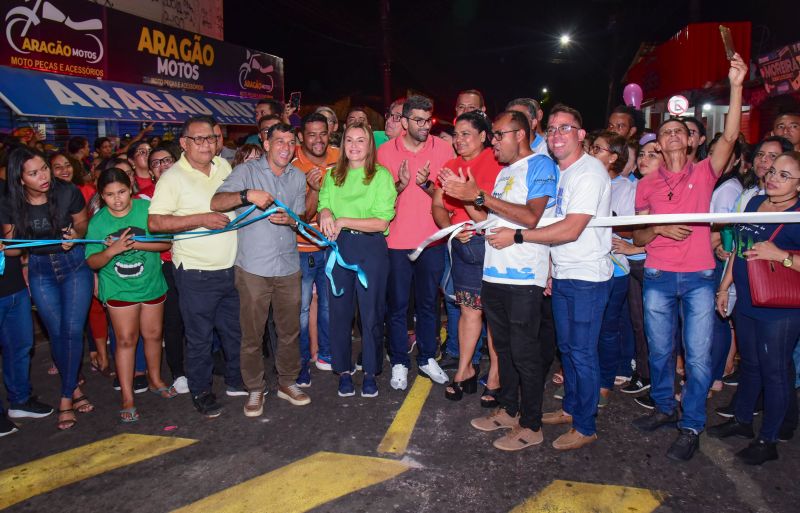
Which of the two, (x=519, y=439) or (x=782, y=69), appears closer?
(x=519, y=439)

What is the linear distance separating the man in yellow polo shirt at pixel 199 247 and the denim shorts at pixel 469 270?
1.94m

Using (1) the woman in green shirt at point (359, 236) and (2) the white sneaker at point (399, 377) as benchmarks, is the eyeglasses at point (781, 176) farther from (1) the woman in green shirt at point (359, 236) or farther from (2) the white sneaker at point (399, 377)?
(2) the white sneaker at point (399, 377)

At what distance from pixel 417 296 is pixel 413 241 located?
62 cm

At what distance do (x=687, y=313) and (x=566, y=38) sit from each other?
3823 cm

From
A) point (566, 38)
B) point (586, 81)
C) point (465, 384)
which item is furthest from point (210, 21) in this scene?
point (586, 81)

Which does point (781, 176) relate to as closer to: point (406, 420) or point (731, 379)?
point (731, 379)

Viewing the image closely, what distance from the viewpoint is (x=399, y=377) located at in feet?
17.3

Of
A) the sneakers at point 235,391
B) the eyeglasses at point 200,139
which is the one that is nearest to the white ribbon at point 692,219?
the eyeglasses at point 200,139

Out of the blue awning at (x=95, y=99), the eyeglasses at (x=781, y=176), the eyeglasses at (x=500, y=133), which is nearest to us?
the eyeglasses at (x=781, y=176)

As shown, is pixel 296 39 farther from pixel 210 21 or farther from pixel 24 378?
pixel 24 378

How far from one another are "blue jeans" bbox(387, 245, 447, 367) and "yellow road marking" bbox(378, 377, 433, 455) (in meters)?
0.28

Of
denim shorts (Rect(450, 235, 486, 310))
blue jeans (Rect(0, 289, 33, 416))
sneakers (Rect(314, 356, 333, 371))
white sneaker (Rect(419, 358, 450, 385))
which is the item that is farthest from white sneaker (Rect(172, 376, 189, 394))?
denim shorts (Rect(450, 235, 486, 310))

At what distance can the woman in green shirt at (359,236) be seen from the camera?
15.7 feet

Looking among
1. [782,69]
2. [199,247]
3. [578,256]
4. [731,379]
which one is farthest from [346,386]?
[782,69]
